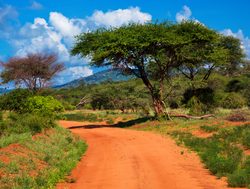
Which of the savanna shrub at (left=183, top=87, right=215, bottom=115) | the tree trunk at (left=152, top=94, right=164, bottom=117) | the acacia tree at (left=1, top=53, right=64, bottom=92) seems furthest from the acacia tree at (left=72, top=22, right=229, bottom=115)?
the acacia tree at (left=1, top=53, right=64, bottom=92)

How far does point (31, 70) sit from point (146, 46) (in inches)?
1268

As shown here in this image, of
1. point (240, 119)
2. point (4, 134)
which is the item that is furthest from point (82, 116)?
point (4, 134)

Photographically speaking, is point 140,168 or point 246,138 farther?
point 246,138

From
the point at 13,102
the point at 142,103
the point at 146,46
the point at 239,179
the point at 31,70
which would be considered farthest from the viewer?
the point at 31,70

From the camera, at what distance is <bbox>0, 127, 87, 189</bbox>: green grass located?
12.0m

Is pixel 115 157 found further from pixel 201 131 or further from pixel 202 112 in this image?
pixel 202 112

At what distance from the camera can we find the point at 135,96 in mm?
56312

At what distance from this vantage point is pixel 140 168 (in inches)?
592

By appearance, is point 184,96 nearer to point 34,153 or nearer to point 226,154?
point 226,154

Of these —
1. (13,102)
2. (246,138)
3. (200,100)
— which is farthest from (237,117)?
(200,100)

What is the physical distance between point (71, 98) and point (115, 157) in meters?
71.2

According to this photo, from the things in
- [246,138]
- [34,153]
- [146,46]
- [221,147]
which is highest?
[146,46]

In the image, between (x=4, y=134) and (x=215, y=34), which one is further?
(x=215, y=34)

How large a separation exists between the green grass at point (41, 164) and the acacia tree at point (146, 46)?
14.4m
